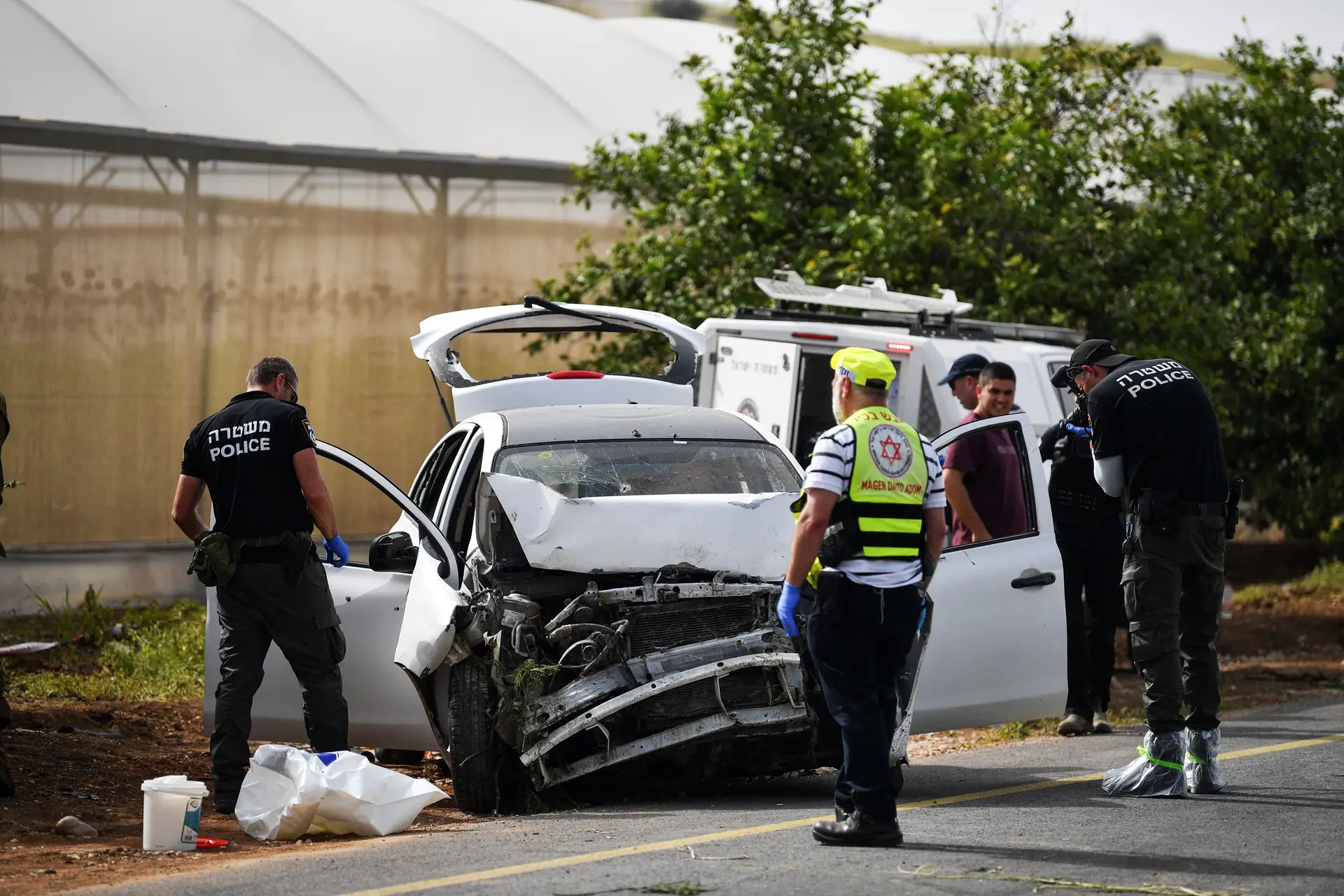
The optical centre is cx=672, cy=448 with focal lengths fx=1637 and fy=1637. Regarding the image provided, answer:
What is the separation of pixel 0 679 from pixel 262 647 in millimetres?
1086

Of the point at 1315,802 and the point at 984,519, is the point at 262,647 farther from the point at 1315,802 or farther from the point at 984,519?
the point at 1315,802

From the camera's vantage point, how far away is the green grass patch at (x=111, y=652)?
10.7 metres

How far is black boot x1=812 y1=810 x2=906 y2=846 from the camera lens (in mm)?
5488

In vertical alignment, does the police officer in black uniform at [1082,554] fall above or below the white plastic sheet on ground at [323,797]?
above

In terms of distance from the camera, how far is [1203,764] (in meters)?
6.69

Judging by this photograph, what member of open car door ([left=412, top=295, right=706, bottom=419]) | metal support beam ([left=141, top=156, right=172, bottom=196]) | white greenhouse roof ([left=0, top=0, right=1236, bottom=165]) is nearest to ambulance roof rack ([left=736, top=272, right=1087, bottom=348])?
open car door ([left=412, top=295, right=706, bottom=419])

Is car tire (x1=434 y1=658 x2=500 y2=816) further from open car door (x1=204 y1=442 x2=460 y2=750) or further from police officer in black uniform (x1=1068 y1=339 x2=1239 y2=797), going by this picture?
police officer in black uniform (x1=1068 y1=339 x2=1239 y2=797)

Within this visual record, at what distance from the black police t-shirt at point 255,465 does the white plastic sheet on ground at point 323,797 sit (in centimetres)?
113

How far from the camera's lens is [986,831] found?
5.86 metres

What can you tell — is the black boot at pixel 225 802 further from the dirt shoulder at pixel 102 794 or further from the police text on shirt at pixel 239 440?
the police text on shirt at pixel 239 440

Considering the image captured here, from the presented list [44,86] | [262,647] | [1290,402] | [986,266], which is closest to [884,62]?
[1290,402]

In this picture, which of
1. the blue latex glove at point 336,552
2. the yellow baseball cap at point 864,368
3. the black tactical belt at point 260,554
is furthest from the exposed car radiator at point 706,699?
the black tactical belt at point 260,554

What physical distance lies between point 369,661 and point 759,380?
4763mm

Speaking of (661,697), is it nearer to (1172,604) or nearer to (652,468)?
(652,468)
